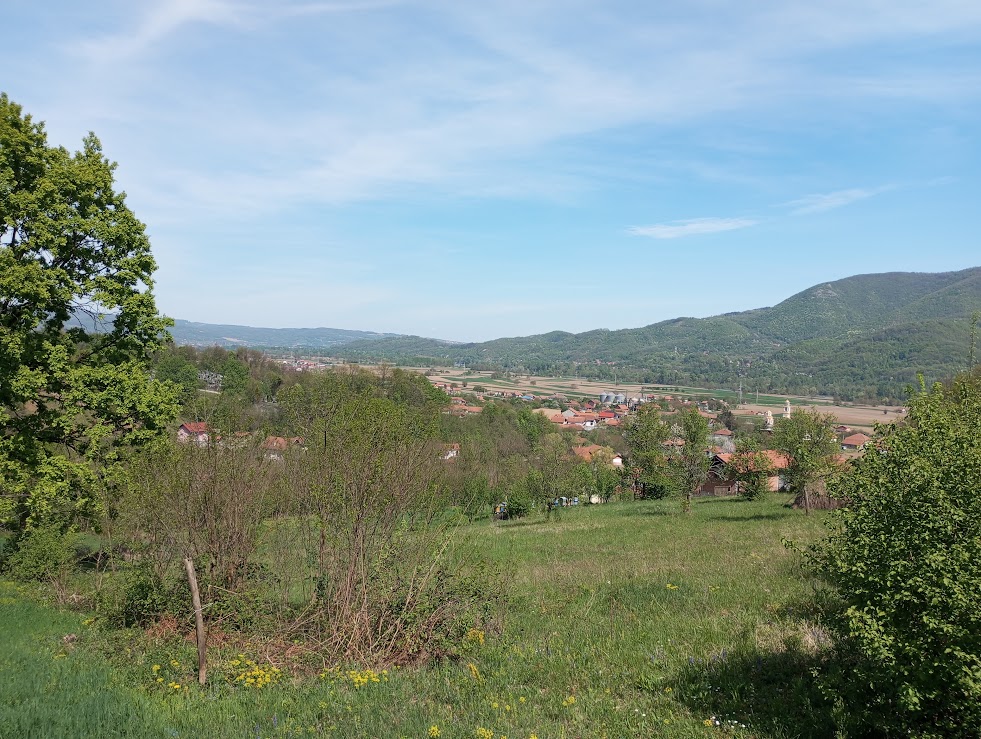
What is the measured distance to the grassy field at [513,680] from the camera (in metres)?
5.75

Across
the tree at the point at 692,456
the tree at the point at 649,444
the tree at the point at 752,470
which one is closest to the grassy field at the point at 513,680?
the tree at the point at 752,470

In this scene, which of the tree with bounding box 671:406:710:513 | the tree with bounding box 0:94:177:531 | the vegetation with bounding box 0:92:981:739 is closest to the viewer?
the vegetation with bounding box 0:92:981:739

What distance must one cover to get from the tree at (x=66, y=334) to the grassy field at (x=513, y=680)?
10.9 ft

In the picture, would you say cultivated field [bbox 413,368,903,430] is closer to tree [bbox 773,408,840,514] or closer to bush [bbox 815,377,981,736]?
tree [bbox 773,408,840,514]

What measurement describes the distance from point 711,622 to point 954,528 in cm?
499

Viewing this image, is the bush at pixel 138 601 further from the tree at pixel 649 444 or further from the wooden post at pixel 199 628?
the tree at pixel 649 444

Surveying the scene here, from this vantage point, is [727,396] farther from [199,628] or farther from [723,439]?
[199,628]

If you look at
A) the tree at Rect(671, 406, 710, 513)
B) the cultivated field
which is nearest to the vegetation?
the tree at Rect(671, 406, 710, 513)

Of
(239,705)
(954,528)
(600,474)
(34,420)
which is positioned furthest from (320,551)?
(600,474)

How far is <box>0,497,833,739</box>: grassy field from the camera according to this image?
5.75 m

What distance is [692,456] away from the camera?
38594 mm

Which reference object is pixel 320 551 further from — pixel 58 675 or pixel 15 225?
pixel 15 225

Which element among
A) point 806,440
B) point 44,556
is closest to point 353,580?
point 44,556

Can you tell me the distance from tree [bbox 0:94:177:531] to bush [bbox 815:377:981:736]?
14.5 metres
